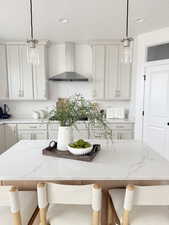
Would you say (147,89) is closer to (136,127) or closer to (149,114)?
(149,114)

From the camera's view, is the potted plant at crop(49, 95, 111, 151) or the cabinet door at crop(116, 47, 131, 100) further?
the cabinet door at crop(116, 47, 131, 100)

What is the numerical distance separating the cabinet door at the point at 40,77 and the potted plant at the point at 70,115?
2.46 m

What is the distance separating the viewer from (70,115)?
1835 millimetres

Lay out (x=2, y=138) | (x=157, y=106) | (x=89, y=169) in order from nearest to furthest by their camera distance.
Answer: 1. (x=89, y=169)
2. (x=157, y=106)
3. (x=2, y=138)

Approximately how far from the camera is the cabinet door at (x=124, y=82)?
4141 millimetres

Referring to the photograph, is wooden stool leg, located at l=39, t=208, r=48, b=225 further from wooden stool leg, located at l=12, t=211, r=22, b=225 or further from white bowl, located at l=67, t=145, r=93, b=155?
white bowl, located at l=67, t=145, r=93, b=155

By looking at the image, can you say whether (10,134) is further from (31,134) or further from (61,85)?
→ (61,85)

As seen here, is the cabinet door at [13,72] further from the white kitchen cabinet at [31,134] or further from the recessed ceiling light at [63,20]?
the recessed ceiling light at [63,20]

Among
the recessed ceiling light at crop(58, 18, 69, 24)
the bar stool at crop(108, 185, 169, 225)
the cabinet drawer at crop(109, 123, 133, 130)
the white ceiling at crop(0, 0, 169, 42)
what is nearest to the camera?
the bar stool at crop(108, 185, 169, 225)

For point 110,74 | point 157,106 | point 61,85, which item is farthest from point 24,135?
point 157,106

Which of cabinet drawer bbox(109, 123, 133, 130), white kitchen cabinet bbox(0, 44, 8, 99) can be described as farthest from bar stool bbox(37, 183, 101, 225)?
white kitchen cabinet bbox(0, 44, 8, 99)

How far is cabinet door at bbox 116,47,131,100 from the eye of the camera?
13.6 feet

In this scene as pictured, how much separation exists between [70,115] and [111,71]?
2651 mm

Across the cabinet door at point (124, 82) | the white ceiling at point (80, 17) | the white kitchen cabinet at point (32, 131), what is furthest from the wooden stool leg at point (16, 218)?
the cabinet door at point (124, 82)
